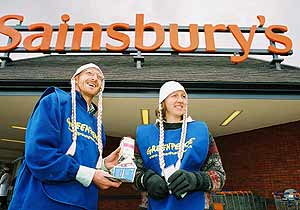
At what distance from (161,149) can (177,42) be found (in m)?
6.34

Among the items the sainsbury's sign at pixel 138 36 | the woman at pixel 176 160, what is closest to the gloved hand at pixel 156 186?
the woman at pixel 176 160

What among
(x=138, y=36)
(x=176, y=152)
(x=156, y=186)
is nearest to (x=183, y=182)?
(x=156, y=186)

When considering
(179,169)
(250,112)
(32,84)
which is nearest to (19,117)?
(32,84)

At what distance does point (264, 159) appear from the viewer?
769 cm

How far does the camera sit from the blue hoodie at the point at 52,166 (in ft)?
4.90

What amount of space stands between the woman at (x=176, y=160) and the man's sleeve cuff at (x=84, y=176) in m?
0.42

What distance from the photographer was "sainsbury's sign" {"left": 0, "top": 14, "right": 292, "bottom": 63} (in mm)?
7672

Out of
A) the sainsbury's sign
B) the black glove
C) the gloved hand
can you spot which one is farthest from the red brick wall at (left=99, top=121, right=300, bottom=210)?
the black glove

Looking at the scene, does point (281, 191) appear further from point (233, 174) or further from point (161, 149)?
point (161, 149)

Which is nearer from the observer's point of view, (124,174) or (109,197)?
(124,174)

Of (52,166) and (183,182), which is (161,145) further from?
(52,166)

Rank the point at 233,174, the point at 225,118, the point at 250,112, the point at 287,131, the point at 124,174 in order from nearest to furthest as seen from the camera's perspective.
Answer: the point at 124,174
the point at 250,112
the point at 225,118
the point at 287,131
the point at 233,174

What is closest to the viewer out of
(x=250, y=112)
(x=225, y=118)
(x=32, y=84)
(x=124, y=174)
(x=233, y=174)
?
(x=124, y=174)

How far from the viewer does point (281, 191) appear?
715 centimetres
